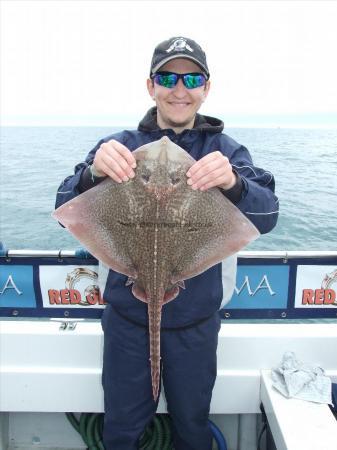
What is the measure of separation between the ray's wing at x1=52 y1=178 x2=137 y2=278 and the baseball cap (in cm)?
84

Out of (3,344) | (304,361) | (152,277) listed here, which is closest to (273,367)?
(304,361)

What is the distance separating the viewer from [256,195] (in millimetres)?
2100

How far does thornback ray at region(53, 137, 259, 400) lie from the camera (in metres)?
1.85

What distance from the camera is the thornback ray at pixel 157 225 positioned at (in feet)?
6.06

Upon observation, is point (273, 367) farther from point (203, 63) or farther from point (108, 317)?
point (203, 63)

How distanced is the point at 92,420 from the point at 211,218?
6.75 feet

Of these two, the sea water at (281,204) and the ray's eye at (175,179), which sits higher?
the ray's eye at (175,179)

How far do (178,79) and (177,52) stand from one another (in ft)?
0.48

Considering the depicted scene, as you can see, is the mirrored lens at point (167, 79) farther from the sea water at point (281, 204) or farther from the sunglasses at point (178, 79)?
the sea water at point (281, 204)

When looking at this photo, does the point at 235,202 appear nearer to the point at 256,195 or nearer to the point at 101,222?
the point at 256,195

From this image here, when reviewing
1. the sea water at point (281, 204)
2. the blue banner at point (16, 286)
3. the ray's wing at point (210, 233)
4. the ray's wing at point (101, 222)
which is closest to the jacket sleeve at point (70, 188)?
the ray's wing at point (101, 222)

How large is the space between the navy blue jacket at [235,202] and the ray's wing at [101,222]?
21 cm

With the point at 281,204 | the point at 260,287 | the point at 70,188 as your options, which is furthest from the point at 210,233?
the point at 281,204

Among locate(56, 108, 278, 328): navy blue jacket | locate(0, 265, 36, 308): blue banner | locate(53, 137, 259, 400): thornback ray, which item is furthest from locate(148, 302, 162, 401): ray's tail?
locate(0, 265, 36, 308): blue banner
